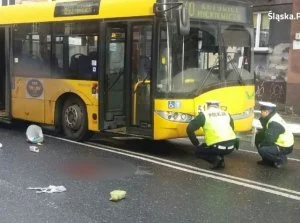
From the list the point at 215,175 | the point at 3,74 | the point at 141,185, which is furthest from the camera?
the point at 3,74

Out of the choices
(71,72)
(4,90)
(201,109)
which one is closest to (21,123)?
(4,90)

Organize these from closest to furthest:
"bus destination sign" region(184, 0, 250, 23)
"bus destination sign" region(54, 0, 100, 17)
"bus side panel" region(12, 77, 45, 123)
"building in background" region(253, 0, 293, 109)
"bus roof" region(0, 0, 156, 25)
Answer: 1. "bus destination sign" region(184, 0, 250, 23)
2. "bus roof" region(0, 0, 156, 25)
3. "bus destination sign" region(54, 0, 100, 17)
4. "bus side panel" region(12, 77, 45, 123)
5. "building in background" region(253, 0, 293, 109)

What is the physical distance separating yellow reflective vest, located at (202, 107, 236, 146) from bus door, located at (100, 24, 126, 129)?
6.46 ft

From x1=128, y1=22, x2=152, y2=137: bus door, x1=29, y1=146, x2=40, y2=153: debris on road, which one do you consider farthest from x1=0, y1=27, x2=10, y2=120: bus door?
x1=128, y1=22, x2=152, y2=137: bus door

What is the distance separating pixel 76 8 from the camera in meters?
10.6

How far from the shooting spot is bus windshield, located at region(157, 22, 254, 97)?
9039 millimetres

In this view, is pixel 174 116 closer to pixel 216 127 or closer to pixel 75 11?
pixel 216 127

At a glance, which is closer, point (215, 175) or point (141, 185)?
point (141, 185)

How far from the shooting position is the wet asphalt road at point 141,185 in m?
6.04

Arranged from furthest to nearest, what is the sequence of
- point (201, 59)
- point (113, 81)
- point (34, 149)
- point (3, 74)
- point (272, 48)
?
point (272, 48) < point (3, 74) < point (113, 81) < point (34, 149) < point (201, 59)

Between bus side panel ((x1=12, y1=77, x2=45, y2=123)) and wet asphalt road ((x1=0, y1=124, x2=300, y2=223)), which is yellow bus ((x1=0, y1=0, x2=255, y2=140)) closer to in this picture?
bus side panel ((x1=12, y1=77, x2=45, y2=123))

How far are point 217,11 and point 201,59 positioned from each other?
2.98 ft

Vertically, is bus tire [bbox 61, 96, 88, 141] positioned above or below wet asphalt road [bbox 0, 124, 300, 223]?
above

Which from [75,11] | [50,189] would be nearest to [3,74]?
[75,11]
